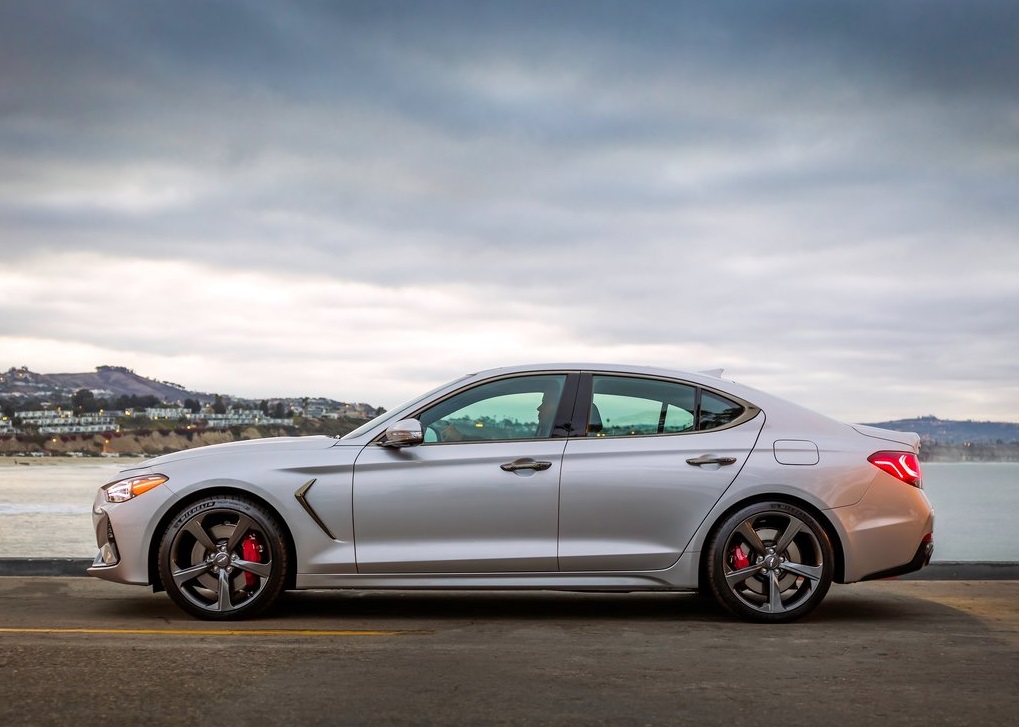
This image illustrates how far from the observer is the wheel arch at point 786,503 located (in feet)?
22.4

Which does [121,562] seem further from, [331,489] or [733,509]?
[733,509]

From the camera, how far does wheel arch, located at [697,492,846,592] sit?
6832 millimetres

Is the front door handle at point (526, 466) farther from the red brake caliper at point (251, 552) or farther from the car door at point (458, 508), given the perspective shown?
the red brake caliper at point (251, 552)

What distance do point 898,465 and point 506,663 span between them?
2.98 meters

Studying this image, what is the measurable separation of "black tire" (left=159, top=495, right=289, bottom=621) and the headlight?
0.27m

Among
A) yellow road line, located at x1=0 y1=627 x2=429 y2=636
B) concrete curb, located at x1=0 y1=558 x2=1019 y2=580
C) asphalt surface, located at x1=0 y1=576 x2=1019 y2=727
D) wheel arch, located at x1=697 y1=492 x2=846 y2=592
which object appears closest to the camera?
asphalt surface, located at x1=0 y1=576 x2=1019 y2=727

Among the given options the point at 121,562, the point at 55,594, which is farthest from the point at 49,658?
the point at 55,594

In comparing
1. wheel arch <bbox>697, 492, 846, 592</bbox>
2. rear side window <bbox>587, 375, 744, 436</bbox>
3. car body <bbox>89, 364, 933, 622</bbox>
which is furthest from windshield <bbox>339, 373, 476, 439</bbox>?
wheel arch <bbox>697, 492, 846, 592</bbox>

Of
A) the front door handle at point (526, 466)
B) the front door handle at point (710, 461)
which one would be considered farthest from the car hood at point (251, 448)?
the front door handle at point (710, 461)

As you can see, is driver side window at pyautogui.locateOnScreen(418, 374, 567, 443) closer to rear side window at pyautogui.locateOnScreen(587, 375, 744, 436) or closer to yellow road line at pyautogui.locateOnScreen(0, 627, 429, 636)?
rear side window at pyautogui.locateOnScreen(587, 375, 744, 436)

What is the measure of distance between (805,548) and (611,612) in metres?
1.33

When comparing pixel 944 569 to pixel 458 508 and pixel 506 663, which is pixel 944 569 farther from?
pixel 506 663

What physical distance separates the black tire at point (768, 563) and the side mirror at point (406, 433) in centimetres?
189

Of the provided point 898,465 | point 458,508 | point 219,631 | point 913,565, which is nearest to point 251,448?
point 219,631
